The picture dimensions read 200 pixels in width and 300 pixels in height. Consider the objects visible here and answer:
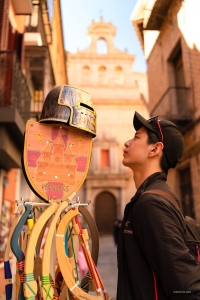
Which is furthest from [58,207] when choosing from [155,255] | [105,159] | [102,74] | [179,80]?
[102,74]

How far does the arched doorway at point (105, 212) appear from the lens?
2486 centimetres

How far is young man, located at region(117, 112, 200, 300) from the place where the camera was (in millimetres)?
1122

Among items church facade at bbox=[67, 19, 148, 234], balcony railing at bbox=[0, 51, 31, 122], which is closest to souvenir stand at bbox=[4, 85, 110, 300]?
balcony railing at bbox=[0, 51, 31, 122]

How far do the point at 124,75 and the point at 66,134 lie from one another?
100ft

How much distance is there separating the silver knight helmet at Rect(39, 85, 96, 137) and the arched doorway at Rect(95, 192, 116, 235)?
930 inches

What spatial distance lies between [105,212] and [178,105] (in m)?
17.7

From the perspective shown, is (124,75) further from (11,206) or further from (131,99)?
(11,206)

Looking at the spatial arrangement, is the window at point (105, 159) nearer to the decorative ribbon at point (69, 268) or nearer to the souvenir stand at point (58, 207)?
the souvenir stand at point (58, 207)

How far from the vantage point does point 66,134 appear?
2.07m

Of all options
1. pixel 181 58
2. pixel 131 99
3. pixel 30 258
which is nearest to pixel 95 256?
pixel 30 258

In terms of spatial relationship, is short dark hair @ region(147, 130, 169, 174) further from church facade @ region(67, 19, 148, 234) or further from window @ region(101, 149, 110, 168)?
window @ region(101, 149, 110, 168)

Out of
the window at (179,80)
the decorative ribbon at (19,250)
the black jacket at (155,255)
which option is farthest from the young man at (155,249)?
the window at (179,80)

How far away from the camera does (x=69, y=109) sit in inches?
78.5

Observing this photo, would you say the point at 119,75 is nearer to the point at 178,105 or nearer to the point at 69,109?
the point at 178,105
